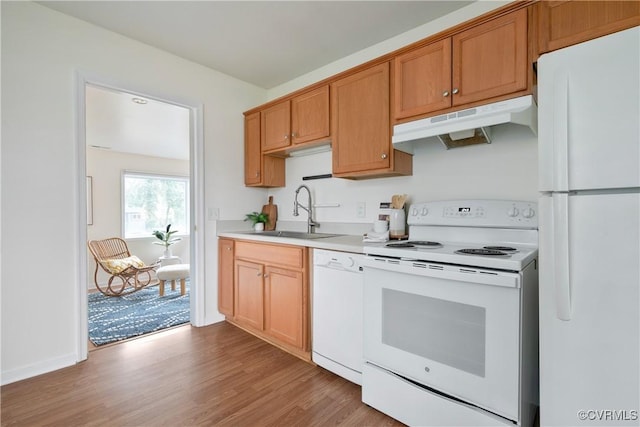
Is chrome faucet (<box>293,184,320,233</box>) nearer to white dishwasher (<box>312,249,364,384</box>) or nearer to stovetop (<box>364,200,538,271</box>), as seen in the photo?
white dishwasher (<box>312,249,364,384</box>)

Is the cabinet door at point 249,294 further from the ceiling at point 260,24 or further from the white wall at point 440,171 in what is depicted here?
the ceiling at point 260,24

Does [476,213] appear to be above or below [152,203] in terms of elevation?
below

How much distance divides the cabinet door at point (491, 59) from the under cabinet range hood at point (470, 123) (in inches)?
3.5

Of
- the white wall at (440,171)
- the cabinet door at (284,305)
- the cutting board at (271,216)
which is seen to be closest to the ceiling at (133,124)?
the cutting board at (271,216)

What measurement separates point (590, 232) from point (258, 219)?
105 inches

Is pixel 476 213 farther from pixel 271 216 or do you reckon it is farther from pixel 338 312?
pixel 271 216

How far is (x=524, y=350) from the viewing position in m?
1.24

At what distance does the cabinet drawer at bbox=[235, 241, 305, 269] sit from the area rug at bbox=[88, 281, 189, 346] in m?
1.10

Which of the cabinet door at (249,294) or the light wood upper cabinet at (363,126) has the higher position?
the light wood upper cabinet at (363,126)

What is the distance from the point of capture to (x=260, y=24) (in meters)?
2.23

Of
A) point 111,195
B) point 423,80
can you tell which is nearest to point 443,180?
point 423,80

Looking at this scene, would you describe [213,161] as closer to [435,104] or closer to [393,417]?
[435,104]

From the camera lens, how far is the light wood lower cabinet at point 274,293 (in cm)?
215

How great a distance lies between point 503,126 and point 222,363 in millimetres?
2385
